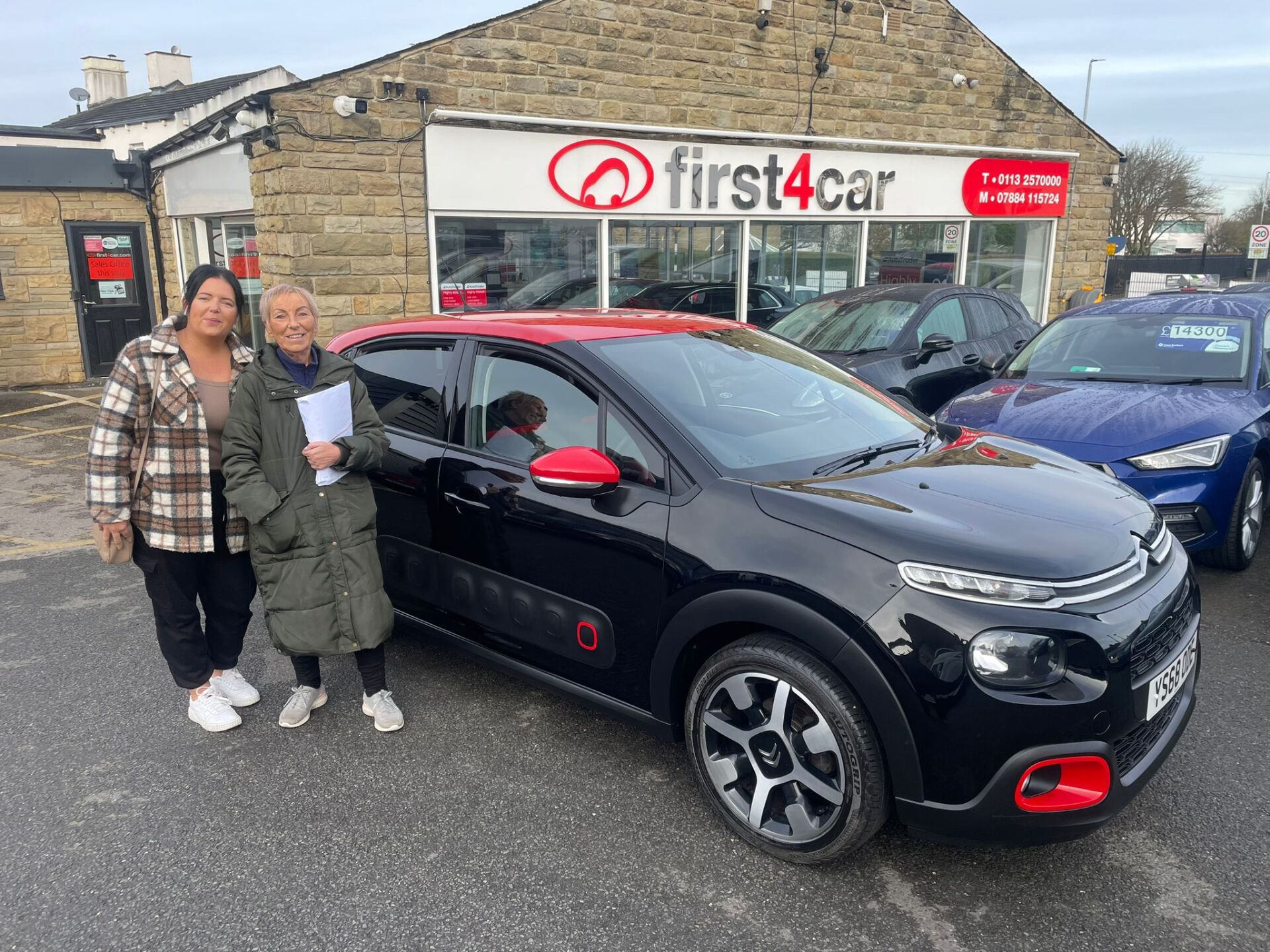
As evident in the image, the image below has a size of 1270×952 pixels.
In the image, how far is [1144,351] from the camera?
5.81 metres

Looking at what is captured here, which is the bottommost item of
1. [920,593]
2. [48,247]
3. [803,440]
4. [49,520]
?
[49,520]

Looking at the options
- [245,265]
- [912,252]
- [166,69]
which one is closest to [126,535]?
[245,265]

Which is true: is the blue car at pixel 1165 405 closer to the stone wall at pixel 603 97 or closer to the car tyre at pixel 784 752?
the car tyre at pixel 784 752

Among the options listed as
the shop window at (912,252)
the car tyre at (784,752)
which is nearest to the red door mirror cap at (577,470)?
the car tyre at (784,752)

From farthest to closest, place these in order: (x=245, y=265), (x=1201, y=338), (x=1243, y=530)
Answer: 1. (x=245, y=265)
2. (x=1201, y=338)
3. (x=1243, y=530)

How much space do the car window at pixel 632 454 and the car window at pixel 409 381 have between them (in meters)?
0.92

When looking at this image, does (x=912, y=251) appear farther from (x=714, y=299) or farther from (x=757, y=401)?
(x=757, y=401)

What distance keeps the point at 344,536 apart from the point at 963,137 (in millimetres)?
12419

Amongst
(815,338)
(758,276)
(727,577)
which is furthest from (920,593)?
(758,276)

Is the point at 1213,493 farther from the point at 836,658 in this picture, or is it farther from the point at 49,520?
the point at 49,520

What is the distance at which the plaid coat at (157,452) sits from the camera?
→ 3.21 meters

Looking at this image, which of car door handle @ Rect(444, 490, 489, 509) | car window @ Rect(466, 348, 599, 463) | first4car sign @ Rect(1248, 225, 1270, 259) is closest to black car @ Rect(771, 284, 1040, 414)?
car window @ Rect(466, 348, 599, 463)

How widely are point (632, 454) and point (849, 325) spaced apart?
18.3 ft

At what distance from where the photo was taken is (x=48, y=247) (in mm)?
12102
